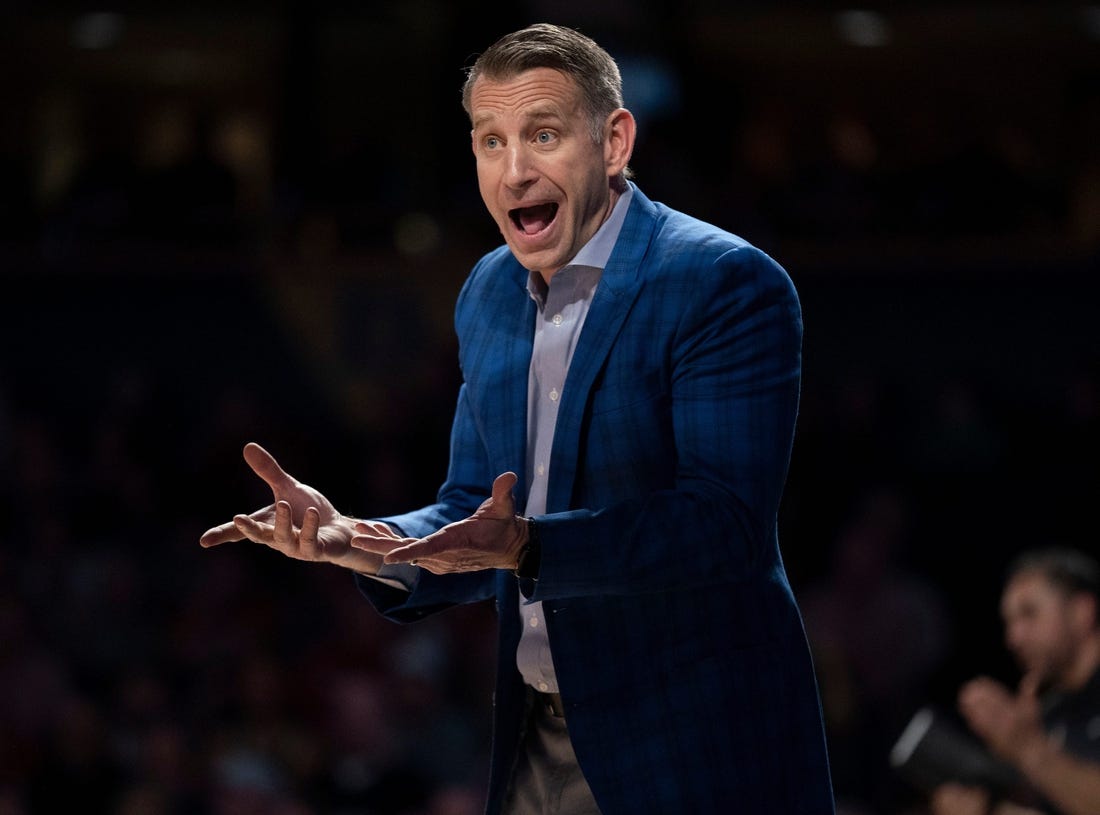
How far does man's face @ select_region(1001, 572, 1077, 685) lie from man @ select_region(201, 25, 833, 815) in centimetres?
206

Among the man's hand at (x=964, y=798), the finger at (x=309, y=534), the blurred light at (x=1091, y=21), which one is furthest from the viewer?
the blurred light at (x=1091, y=21)

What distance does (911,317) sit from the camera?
6977 millimetres

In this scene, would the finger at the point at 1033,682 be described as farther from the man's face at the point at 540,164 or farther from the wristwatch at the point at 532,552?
the wristwatch at the point at 532,552

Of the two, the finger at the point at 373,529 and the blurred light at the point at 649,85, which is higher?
the blurred light at the point at 649,85

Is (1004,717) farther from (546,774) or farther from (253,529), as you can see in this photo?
(253,529)

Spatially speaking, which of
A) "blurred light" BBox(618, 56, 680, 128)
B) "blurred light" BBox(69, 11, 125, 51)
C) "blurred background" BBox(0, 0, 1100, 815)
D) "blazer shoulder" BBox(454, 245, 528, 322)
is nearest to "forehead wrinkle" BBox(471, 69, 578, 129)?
"blazer shoulder" BBox(454, 245, 528, 322)

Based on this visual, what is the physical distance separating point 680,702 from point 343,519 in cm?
42

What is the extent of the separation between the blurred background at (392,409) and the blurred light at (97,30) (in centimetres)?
161

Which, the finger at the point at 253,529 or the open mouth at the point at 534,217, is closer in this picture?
the finger at the point at 253,529

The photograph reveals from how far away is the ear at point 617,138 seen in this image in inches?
73.1

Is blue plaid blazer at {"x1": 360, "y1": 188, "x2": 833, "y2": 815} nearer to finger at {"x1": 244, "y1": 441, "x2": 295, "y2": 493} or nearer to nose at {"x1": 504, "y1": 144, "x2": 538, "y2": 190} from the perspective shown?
nose at {"x1": 504, "y1": 144, "x2": 538, "y2": 190}

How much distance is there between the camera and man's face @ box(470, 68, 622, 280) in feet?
5.93

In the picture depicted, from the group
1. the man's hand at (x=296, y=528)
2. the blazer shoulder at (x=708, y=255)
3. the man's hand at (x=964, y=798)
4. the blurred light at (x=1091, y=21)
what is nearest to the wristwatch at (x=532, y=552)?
the man's hand at (x=296, y=528)

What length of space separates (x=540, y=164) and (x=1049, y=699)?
239 cm
